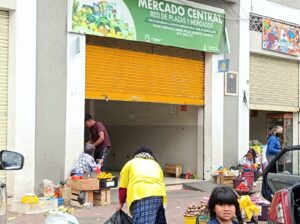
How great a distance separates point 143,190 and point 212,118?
8882 mm

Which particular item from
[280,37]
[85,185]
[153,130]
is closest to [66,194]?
[85,185]

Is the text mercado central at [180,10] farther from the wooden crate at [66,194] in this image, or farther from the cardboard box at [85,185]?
the wooden crate at [66,194]

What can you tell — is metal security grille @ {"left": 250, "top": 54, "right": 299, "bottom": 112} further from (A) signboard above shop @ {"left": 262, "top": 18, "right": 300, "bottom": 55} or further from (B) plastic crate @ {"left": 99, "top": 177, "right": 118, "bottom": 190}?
(B) plastic crate @ {"left": 99, "top": 177, "right": 118, "bottom": 190}

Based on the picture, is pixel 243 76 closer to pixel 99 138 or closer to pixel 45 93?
pixel 99 138

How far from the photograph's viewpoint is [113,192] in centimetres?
1195

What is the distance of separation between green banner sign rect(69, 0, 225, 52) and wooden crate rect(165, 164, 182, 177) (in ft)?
11.7

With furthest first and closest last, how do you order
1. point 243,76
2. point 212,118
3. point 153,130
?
1. point 153,130
2. point 243,76
3. point 212,118

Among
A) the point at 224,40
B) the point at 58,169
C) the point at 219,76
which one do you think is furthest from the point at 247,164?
the point at 58,169

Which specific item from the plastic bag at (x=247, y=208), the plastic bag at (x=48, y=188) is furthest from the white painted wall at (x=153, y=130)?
the plastic bag at (x=247, y=208)

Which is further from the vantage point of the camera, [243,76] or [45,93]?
[243,76]

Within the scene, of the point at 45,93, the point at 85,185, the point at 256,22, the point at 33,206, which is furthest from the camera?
the point at 256,22

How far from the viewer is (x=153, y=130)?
53.3 ft

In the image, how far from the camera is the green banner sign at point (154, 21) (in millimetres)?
11312

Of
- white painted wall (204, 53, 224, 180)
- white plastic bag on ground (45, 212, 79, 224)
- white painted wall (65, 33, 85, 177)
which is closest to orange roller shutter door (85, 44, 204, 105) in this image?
white painted wall (204, 53, 224, 180)
